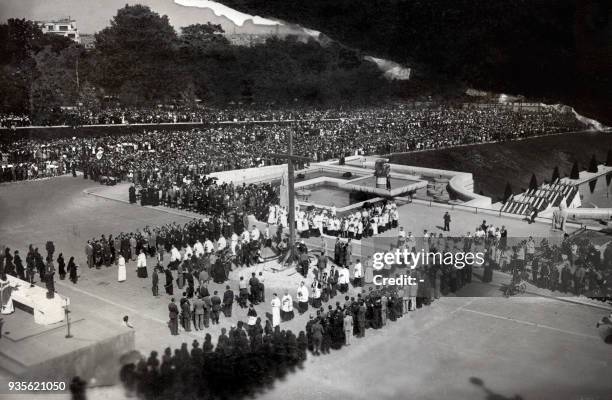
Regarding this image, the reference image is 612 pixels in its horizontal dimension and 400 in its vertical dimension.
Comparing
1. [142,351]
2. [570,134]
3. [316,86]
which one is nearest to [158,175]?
[316,86]

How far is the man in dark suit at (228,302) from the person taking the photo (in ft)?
51.4

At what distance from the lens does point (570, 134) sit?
59.2 meters

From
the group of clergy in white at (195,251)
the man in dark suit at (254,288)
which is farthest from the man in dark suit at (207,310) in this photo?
the group of clergy in white at (195,251)

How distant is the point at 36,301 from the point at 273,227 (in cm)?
1255

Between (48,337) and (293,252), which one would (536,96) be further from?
(293,252)

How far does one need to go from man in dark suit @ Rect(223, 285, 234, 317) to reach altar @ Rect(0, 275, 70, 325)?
3979 millimetres

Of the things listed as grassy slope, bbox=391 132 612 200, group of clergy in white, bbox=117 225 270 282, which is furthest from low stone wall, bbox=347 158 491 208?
group of clergy in white, bbox=117 225 270 282

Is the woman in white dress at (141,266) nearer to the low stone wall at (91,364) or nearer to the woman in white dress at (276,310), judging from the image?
the woman in white dress at (276,310)

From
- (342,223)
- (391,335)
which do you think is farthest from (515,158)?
(391,335)

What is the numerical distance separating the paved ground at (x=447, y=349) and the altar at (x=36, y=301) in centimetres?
86

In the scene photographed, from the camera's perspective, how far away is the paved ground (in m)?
11.8

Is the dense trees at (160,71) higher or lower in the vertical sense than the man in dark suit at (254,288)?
higher

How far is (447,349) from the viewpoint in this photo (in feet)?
45.2

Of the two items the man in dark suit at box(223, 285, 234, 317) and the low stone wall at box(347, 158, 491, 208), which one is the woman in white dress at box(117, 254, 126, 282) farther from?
the low stone wall at box(347, 158, 491, 208)
